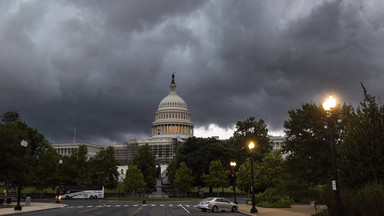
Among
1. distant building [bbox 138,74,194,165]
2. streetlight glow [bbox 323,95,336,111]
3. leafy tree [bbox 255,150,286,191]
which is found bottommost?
leafy tree [bbox 255,150,286,191]

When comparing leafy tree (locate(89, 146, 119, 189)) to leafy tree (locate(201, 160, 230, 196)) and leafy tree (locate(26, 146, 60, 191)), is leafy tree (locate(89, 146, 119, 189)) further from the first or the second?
leafy tree (locate(201, 160, 230, 196))

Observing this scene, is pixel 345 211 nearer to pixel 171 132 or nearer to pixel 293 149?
pixel 293 149

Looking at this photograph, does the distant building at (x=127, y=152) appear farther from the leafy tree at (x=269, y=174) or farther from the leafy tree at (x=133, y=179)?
the leafy tree at (x=269, y=174)

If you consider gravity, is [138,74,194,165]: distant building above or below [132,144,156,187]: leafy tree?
above

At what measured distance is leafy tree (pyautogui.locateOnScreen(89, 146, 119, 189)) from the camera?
81688 millimetres

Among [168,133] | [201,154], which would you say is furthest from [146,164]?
[168,133]

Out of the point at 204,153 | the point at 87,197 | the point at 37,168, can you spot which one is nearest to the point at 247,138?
the point at 204,153

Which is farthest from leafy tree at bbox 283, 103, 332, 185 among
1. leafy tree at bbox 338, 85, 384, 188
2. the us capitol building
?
the us capitol building

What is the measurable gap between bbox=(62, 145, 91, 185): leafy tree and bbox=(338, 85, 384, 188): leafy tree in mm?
69862

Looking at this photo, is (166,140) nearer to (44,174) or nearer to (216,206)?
(44,174)

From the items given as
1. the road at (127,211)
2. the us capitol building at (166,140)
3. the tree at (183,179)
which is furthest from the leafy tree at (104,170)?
the us capitol building at (166,140)

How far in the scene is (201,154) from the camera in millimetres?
88000

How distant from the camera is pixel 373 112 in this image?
17562 mm

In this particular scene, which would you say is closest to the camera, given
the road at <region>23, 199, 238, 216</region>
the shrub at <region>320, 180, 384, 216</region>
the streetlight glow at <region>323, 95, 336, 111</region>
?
the shrub at <region>320, 180, 384, 216</region>
